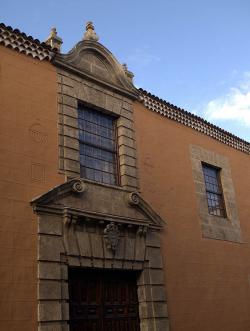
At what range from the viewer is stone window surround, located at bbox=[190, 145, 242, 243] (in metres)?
11.8

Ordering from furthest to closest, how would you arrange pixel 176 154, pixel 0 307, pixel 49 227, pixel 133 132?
pixel 176 154 < pixel 133 132 < pixel 49 227 < pixel 0 307

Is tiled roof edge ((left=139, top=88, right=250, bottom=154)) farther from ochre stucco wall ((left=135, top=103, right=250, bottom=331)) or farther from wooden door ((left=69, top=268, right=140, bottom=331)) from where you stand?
wooden door ((left=69, top=268, right=140, bottom=331))

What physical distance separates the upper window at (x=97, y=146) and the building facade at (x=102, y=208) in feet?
0.09

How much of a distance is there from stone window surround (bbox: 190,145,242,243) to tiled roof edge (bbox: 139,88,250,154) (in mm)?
645

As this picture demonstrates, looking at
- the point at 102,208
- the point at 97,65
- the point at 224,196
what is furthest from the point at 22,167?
the point at 224,196

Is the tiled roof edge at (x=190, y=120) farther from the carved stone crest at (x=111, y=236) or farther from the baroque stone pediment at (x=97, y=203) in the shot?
the carved stone crest at (x=111, y=236)

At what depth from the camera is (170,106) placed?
39.6ft

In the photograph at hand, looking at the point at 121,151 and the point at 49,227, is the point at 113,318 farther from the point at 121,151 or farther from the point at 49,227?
the point at 121,151

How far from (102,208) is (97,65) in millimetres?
3555

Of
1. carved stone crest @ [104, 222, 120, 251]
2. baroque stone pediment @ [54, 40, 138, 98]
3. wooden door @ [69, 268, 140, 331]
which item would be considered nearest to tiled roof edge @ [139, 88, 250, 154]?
baroque stone pediment @ [54, 40, 138, 98]

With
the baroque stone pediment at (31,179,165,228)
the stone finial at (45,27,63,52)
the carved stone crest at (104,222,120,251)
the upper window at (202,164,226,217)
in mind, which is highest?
the stone finial at (45,27,63,52)

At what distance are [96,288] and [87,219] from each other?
137cm

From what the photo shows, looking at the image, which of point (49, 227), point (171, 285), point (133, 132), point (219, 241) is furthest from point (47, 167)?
point (219, 241)

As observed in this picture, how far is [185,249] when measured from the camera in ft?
34.9
